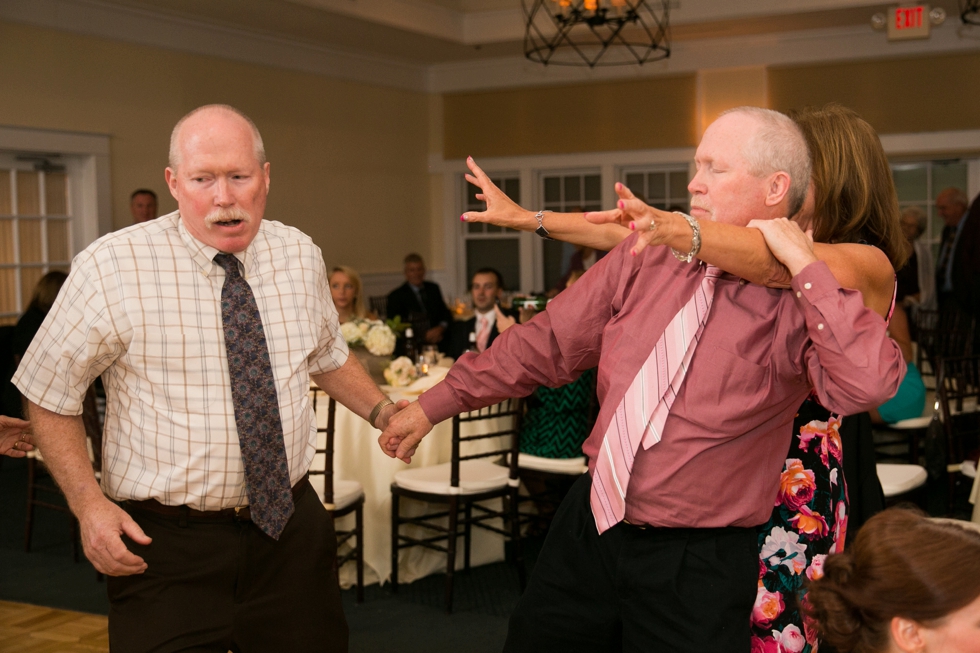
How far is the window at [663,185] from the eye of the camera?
1005 cm

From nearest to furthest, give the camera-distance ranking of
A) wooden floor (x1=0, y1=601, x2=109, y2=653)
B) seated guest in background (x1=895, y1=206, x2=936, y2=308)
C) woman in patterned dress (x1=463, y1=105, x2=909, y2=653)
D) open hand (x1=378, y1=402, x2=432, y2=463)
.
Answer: woman in patterned dress (x1=463, y1=105, x2=909, y2=653)
open hand (x1=378, y1=402, x2=432, y2=463)
wooden floor (x1=0, y1=601, x2=109, y2=653)
seated guest in background (x1=895, y1=206, x2=936, y2=308)

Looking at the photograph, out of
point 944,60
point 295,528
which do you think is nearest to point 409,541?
point 295,528

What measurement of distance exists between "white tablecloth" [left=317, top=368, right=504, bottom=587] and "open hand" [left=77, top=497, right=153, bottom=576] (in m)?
2.48

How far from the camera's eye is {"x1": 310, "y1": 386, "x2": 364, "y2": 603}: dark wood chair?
12.8 feet

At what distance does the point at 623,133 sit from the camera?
33.2ft

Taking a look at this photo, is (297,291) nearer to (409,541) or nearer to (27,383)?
(27,383)

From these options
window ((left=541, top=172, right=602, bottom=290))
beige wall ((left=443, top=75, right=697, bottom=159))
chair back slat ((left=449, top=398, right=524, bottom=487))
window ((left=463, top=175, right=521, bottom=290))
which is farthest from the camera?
window ((left=463, top=175, right=521, bottom=290))

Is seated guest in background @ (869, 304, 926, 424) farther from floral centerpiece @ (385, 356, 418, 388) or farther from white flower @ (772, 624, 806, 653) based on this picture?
white flower @ (772, 624, 806, 653)

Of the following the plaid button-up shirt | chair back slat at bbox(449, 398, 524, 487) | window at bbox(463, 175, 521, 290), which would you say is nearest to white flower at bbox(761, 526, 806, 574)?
the plaid button-up shirt

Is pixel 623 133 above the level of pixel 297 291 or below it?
above

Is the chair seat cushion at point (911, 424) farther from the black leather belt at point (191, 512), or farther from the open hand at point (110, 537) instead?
the open hand at point (110, 537)

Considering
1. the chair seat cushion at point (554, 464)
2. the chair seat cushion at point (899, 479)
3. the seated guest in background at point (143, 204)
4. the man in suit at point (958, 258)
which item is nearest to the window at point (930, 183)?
the man in suit at point (958, 258)

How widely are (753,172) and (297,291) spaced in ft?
3.17

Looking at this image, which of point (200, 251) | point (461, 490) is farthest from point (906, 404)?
point (200, 251)
